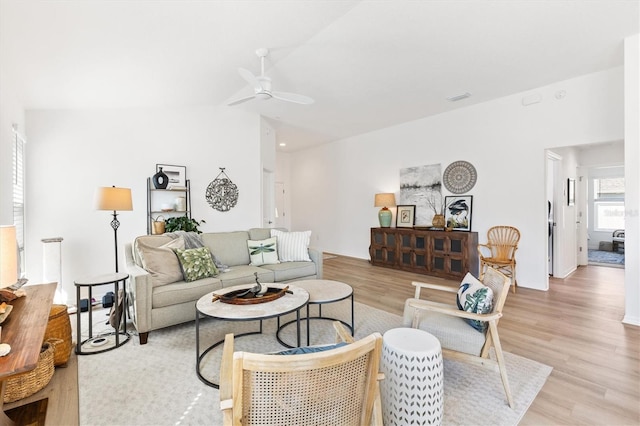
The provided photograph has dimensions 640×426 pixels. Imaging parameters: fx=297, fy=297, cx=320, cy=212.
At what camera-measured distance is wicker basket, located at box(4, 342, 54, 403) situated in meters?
1.86

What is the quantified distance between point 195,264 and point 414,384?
7.77 feet

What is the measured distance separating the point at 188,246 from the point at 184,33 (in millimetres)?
2138

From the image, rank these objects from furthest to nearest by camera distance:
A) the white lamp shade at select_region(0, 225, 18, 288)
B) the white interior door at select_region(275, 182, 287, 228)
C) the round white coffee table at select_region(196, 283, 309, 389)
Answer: the white interior door at select_region(275, 182, 287, 228) < the round white coffee table at select_region(196, 283, 309, 389) < the white lamp shade at select_region(0, 225, 18, 288)

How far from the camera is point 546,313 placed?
3.34 meters

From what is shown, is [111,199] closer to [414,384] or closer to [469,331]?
[414,384]

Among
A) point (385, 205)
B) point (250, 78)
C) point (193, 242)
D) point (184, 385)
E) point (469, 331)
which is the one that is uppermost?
point (250, 78)

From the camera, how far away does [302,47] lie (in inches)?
129

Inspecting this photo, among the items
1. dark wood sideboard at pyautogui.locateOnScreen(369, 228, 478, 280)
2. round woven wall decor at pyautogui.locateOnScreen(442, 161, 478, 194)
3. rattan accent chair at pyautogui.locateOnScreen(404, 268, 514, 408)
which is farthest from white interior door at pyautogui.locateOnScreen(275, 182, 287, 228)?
rattan accent chair at pyautogui.locateOnScreen(404, 268, 514, 408)

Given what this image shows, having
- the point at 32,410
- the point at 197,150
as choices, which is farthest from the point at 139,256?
the point at 197,150

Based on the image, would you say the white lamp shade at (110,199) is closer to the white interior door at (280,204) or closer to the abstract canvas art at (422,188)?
the abstract canvas art at (422,188)

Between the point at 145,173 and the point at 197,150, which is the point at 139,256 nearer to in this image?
the point at 145,173

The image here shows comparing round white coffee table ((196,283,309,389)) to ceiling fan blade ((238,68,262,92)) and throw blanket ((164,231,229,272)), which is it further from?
ceiling fan blade ((238,68,262,92))

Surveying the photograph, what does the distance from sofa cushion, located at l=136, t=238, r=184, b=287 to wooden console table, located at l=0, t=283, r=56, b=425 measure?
80 cm

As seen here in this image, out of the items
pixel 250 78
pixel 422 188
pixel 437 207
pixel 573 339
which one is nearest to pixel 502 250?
pixel 437 207
